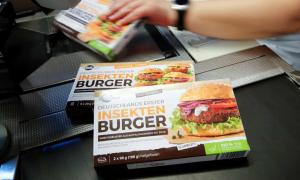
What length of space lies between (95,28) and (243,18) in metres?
0.36

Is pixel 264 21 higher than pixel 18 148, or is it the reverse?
pixel 264 21

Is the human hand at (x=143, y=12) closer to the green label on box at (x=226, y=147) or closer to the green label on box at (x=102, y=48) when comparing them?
the green label on box at (x=102, y=48)

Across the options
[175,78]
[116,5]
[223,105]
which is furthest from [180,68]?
[116,5]

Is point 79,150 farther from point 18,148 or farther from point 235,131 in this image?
point 235,131

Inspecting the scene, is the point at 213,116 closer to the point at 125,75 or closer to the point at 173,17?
the point at 125,75

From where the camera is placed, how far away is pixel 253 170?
0.51 meters

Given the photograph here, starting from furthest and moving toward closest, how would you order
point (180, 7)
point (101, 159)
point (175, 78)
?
1. point (180, 7)
2. point (175, 78)
3. point (101, 159)

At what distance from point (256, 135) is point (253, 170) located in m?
0.08

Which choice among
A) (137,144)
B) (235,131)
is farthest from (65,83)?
(235,131)

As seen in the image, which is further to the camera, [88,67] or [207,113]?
[88,67]

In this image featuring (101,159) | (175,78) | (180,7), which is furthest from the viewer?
(180,7)

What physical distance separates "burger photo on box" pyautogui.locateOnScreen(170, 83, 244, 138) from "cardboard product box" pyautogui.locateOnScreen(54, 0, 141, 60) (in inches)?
8.7

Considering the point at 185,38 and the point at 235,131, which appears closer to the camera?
the point at 235,131

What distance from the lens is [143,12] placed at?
2.46 feet
